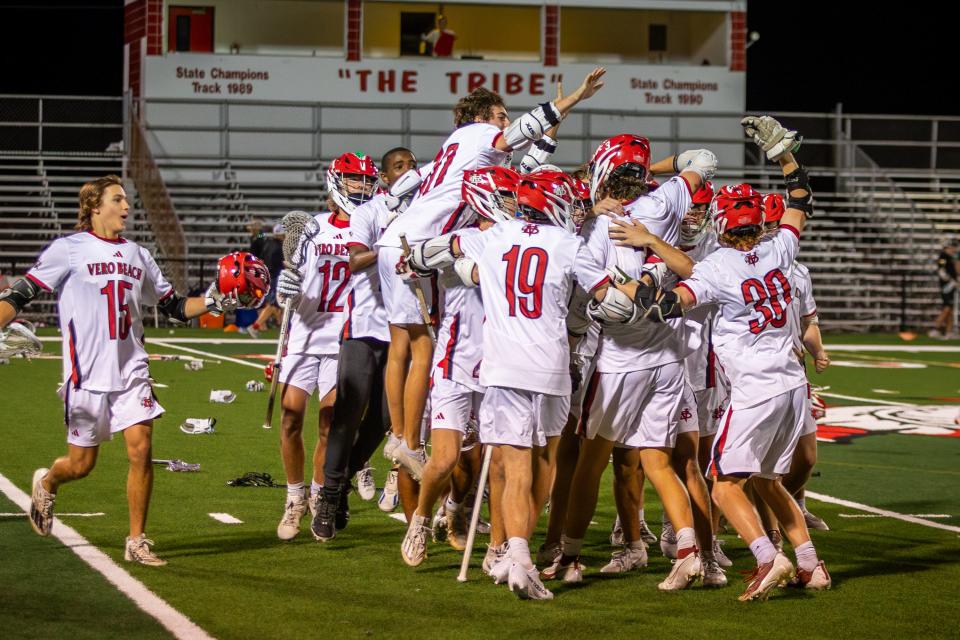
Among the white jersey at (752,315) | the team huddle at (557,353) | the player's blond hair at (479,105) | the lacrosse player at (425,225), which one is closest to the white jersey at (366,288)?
the lacrosse player at (425,225)

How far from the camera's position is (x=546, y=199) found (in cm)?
648

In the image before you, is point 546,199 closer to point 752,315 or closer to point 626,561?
point 752,315

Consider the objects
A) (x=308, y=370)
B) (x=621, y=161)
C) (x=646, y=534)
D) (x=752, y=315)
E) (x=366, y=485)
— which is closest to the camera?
(x=752, y=315)

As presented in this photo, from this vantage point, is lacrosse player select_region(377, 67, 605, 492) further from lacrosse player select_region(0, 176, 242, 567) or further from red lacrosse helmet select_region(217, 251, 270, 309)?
lacrosse player select_region(0, 176, 242, 567)

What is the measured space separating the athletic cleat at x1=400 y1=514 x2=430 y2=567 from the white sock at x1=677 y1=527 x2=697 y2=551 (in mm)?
1302

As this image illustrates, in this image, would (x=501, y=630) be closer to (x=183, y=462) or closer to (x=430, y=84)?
(x=183, y=462)

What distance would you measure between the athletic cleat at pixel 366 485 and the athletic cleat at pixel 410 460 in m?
1.63

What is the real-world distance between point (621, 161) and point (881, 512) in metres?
3.51

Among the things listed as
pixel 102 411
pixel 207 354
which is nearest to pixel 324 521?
pixel 102 411

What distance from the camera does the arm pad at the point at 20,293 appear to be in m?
7.00

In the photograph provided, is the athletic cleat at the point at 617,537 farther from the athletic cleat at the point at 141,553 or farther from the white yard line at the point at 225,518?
the athletic cleat at the point at 141,553

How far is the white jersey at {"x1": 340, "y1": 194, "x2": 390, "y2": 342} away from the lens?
820 centimetres

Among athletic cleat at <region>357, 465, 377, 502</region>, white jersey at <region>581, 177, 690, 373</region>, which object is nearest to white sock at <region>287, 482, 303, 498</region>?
athletic cleat at <region>357, 465, 377, 502</region>

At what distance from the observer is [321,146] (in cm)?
2952
